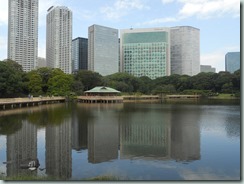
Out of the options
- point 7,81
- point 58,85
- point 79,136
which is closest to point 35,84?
point 58,85

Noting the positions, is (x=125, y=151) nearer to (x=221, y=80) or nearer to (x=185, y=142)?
(x=185, y=142)

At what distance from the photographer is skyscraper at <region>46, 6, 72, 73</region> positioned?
106750 mm

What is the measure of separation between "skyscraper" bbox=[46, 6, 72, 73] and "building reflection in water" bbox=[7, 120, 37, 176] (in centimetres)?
9009

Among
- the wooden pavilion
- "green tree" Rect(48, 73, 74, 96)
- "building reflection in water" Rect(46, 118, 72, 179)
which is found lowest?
"building reflection in water" Rect(46, 118, 72, 179)

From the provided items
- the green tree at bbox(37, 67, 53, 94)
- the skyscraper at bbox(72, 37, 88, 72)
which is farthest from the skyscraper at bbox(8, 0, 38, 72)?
the green tree at bbox(37, 67, 53, 94)

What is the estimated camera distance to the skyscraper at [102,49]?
11344 cm

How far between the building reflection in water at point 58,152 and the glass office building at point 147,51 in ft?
331

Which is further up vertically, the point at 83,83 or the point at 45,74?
the point at 45,74

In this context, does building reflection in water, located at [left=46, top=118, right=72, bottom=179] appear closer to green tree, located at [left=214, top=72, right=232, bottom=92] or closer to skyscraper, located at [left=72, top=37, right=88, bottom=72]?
green tree, located at [left=214, top=72, right=232, bottom=92]

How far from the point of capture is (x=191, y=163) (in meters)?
11.9

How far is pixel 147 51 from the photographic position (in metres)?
119

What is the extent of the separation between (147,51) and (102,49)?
20212mm

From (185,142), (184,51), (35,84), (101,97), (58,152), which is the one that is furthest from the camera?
(184,51)

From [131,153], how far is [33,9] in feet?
315
